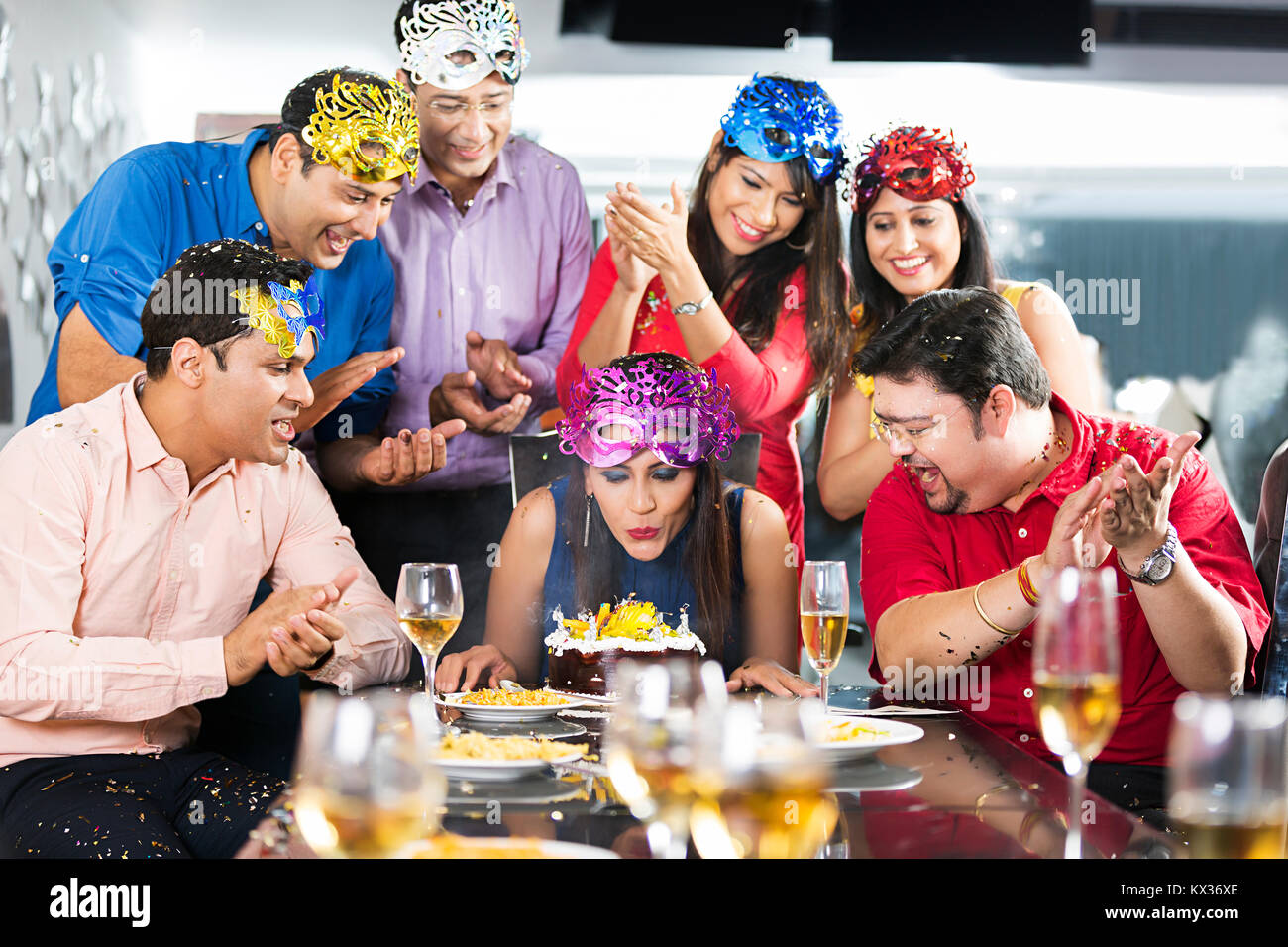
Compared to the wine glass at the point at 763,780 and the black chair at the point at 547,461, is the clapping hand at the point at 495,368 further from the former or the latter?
the wine glass at the point at 763,780

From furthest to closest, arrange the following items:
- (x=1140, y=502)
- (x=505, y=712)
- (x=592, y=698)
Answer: (x=592, y=698), (x=1140, y=502), (x=505, y=712)

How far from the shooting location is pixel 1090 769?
2.02 m

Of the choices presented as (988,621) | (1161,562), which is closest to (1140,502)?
(1161,562)

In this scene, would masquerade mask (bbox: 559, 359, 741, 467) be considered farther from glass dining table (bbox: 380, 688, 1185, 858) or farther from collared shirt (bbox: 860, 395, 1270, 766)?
glass dining table (bbox: 380, 688, 1185, 858)

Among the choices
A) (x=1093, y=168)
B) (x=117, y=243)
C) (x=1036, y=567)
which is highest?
(x=1093, y=168)

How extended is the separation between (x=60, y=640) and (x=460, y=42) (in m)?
1.71

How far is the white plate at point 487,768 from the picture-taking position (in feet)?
4.09

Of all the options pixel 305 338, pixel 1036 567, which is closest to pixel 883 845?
pixel 1036 567

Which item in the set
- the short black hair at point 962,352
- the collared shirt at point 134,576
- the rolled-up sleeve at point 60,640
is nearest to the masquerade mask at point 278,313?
the collared shirt at point 134,576

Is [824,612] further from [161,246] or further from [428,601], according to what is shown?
[161,246]

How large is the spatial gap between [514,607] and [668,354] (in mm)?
600

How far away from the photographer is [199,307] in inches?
82.4
